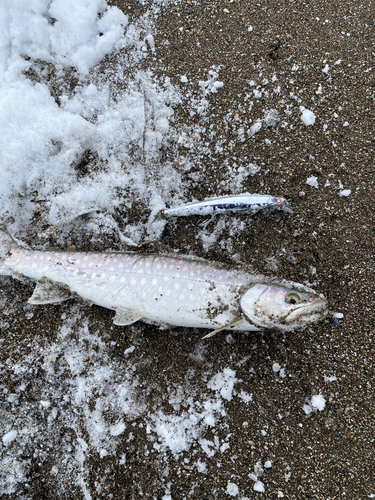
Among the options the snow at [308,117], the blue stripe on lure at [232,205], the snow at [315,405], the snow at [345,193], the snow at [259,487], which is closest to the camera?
the snow at [259,487]

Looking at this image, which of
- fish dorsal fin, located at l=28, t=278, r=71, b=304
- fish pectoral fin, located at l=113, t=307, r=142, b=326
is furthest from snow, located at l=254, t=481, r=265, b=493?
fish dorsal fin, located at l=28, t=278, r=71, b=304

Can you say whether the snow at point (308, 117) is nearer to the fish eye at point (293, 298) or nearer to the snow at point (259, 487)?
the fish eye at point (293, 298)

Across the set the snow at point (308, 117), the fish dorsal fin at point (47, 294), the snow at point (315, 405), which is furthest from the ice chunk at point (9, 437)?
the snow at point (308, 117)

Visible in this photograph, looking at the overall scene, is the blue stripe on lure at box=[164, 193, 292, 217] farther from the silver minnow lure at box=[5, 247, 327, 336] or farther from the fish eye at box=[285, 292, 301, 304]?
the fish eye at box=[285, 292, 301, 304]

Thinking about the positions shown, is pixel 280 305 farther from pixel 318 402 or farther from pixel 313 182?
pixel 313 182

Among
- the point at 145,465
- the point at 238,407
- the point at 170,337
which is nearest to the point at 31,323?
the point at 170,337

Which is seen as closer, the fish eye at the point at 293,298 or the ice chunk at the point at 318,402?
the fish eye at the point at 293,298

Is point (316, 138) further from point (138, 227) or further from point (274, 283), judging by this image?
point (138, 227)
